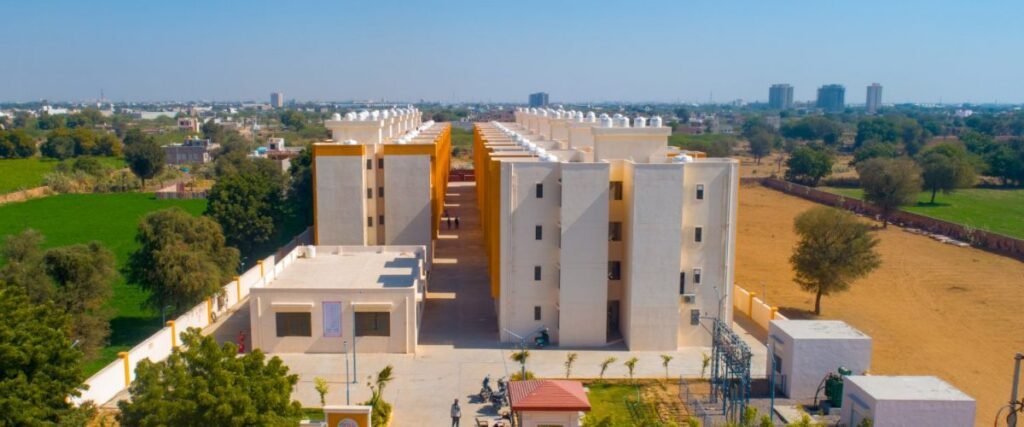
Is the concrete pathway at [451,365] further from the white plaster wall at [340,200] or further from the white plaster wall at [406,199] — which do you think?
the white plaster wall at [340,200]

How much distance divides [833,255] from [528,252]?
15311 millimetres

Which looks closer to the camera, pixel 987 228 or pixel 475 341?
pixel 475 341

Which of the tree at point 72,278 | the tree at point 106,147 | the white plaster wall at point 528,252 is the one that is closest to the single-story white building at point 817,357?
the white plaster wall at point 528,252

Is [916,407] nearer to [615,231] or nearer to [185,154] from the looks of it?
[615,231]

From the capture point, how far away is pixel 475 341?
99.1ft

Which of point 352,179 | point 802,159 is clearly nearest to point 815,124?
point 802,159

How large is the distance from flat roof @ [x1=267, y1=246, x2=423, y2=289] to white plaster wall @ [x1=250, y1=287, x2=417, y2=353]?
0.73m

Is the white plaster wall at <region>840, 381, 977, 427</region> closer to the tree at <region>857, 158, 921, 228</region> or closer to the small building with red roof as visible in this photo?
the small building with red roof

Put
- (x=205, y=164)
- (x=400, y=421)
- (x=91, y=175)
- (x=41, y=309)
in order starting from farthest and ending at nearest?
(x=205, y=164)
(x=91, y=175)
(x=400, y=421)
(x=41, y=309)

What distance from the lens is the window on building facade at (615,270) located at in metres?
30.7

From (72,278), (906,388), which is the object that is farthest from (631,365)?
(72,278)

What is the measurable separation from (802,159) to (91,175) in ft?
271

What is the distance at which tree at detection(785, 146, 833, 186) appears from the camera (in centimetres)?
9175

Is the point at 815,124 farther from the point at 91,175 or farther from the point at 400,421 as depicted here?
the point at 400,421
